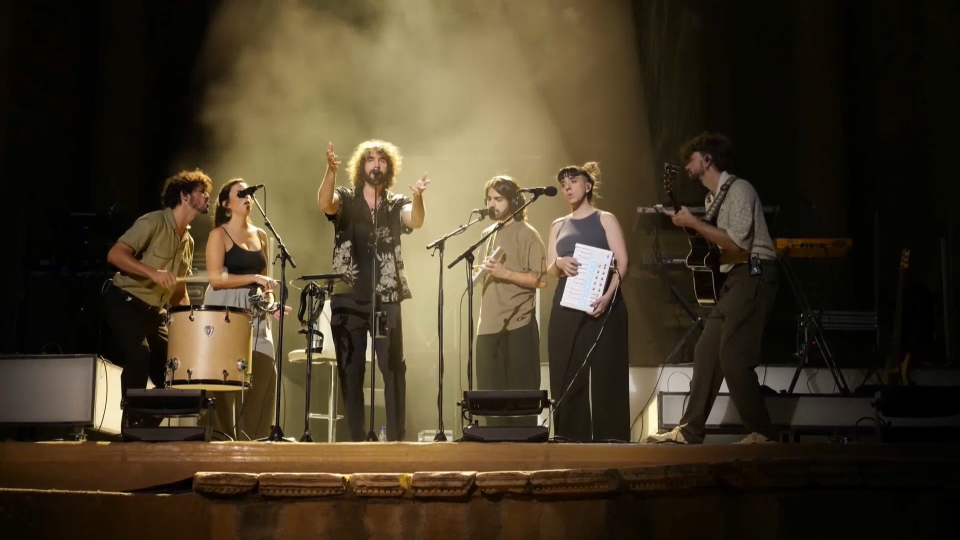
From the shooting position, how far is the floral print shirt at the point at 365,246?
5.57 m

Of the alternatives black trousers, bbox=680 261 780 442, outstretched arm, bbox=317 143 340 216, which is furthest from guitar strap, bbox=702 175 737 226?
outstretched arm, bbox=317 143 340 216

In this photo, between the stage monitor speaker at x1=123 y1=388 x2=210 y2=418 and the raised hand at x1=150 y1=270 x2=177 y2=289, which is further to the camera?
the raised hand at x1=150 y1=270 x2=177 y2=289

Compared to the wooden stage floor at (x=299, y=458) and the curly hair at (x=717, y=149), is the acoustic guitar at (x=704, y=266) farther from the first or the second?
the wooden stage floor at (x=299, y=458)

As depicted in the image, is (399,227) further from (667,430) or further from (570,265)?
(667,430)

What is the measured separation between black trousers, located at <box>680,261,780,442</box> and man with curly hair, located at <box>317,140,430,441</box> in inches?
62.5

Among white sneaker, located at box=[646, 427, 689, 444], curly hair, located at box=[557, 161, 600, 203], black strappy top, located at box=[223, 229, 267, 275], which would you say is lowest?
white sneaker, located at box=[646, 427, 689, 444]

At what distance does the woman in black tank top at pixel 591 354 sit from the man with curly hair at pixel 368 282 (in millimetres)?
889

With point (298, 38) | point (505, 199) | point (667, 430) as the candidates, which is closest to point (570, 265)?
point (505, 199)

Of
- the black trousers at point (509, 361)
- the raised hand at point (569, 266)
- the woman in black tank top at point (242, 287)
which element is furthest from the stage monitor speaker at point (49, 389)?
the raised hand at point (569, 266)

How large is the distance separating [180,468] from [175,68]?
5.58 meters

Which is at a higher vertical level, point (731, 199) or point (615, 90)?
point (615, 90)

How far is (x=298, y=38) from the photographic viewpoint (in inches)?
361

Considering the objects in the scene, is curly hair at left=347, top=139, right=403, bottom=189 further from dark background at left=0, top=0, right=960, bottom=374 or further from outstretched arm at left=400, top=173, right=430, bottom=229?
dark background at left=0, top=0, right=960, bottom=374

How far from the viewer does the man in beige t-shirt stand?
Answer: 19.9 feet
